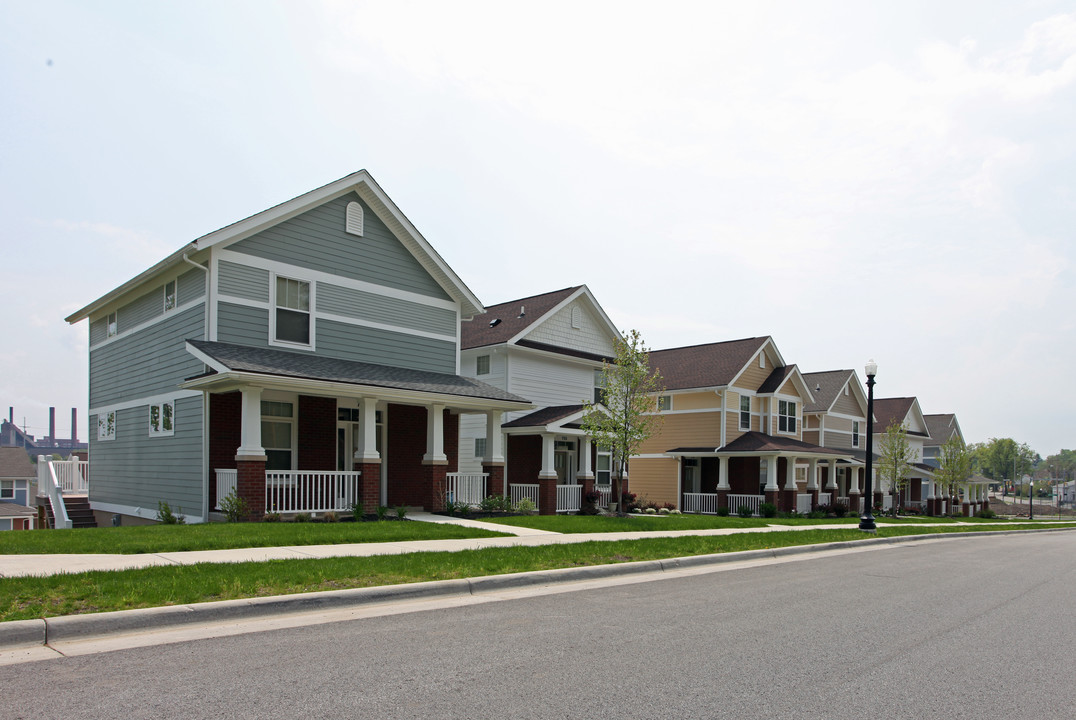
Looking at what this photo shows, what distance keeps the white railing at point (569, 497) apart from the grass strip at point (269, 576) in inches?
426

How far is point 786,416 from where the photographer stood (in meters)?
38.7

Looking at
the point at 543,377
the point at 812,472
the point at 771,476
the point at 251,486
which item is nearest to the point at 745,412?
the point at 771,476

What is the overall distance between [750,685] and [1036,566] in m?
12.3

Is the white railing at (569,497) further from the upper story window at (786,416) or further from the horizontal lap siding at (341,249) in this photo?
the upper story window at (786,416)

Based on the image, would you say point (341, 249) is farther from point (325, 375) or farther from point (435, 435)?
point (435, 435)

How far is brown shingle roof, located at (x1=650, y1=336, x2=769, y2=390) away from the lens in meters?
36.5

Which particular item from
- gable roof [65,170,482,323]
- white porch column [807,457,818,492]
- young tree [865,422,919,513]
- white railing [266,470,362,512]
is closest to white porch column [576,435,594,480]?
gable roof [65,170,482,323]

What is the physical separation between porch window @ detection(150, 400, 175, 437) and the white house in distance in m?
9.70

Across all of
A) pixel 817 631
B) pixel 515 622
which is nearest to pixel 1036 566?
pixel 817 631

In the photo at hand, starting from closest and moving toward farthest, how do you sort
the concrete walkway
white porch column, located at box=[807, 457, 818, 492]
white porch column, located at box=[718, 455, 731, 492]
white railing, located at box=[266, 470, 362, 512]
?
the concrete walkway
white railing, located at box=[266, 470, 362, 512]
white porch column, located at box=[718, 455, 731, 492]
white porch column, located at box=[807, 457, 818, 492]

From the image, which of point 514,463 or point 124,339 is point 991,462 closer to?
point 514,463

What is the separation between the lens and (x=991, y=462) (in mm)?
150250

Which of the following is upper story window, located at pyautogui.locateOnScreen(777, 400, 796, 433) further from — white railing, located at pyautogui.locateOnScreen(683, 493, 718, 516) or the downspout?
the downspout

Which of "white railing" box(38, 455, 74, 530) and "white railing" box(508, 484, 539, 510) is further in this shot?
"white railing" box(508, 484, 539, 510)
